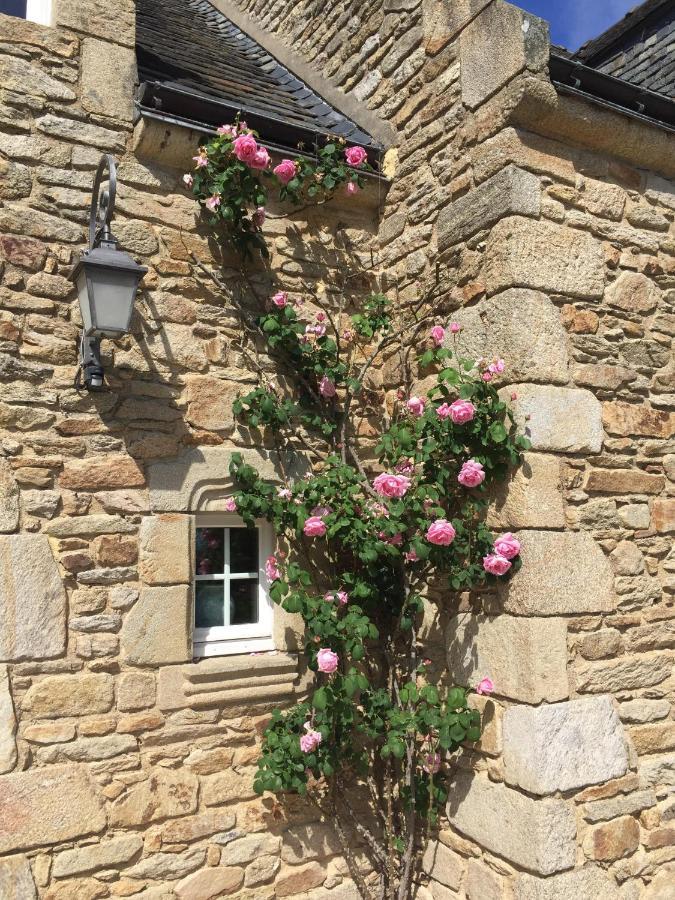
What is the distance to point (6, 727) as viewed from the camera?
120 inches

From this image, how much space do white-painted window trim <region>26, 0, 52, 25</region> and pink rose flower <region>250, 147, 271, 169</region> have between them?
1.13 m

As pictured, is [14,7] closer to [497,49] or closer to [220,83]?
[220,83]

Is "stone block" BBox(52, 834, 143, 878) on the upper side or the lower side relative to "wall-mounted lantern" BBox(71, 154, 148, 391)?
lower

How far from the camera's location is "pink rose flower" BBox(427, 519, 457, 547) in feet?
10.8

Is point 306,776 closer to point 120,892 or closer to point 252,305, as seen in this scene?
point 120,892

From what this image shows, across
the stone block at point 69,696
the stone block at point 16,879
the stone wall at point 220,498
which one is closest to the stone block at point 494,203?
the stone wall at point 220,498

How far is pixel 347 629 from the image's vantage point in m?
3.42

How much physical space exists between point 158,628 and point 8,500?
2.81ft

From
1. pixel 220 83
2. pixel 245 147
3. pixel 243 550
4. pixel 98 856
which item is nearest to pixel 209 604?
pixel 243 550

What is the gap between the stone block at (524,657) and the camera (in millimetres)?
3184

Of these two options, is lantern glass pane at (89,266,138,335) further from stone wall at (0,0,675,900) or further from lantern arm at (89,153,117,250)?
stone wall at (0,0,675,900)

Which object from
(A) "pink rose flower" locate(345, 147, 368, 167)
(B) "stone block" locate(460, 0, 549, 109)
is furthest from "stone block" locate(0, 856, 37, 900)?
(B) "stone block" locate(460, 0, 549, 109)

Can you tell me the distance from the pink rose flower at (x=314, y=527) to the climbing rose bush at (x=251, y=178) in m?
1.42

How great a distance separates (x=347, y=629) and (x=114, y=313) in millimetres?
1714
